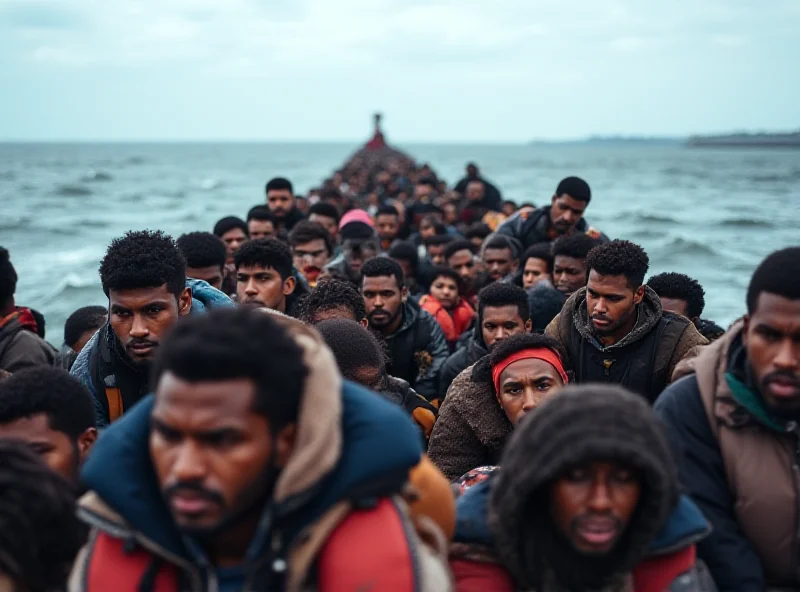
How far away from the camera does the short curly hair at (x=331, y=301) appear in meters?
4.88

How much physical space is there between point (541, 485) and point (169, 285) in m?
2.22

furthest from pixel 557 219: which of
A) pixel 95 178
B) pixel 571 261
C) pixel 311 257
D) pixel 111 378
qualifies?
pixel 95 178

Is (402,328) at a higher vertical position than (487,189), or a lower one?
lower

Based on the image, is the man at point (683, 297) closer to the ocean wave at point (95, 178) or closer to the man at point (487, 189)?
the man at point (487, 189)

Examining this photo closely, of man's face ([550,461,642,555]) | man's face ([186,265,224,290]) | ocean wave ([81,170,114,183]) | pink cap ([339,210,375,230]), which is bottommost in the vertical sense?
ocean wave ([81,170,114,183])

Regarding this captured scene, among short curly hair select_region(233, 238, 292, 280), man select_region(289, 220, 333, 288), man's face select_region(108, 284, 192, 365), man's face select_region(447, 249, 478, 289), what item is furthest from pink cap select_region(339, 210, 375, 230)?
man's face select_region(108, 284, 192, 365)

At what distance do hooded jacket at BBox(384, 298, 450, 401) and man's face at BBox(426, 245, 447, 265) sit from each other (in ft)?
11.8

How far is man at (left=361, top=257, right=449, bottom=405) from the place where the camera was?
585cm

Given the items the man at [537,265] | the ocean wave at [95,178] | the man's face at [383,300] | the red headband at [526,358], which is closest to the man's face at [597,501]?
the red headband at [526,358]

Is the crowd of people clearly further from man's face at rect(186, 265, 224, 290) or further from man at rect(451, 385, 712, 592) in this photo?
man's face at rect(186, 265, 224, 290)

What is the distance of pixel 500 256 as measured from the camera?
805cm

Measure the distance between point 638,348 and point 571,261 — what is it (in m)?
2.02

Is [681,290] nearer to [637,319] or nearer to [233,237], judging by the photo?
[637,319]

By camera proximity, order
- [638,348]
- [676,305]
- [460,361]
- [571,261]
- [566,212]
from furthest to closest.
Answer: [566,212]
[571,261]
[460,361]
[676,305]
[638,348]
